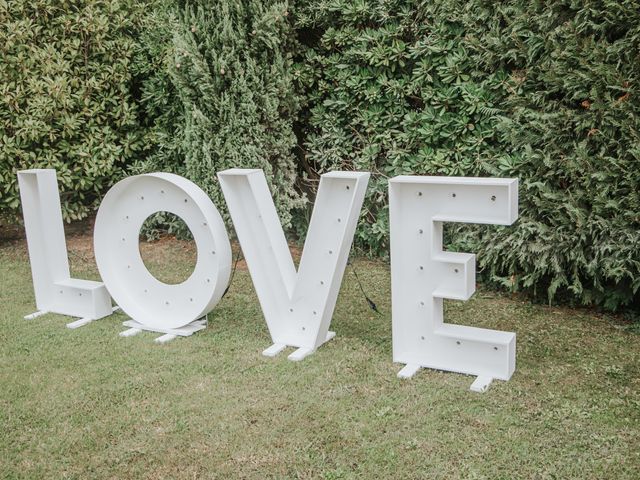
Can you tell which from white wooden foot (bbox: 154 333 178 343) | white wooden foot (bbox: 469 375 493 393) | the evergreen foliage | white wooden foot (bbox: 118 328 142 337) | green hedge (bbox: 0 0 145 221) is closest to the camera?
white wooden foot (bbox: 469 375 493 393)

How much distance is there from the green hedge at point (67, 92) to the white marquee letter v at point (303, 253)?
9.98ft

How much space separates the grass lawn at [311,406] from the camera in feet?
9.39

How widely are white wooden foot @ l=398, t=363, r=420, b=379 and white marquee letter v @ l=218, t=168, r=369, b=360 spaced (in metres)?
0.60

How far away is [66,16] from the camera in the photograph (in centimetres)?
636

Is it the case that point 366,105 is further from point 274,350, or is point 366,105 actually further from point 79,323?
point 79,323

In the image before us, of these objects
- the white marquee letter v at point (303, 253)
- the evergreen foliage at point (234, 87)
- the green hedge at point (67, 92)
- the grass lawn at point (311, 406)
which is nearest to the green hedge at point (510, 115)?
the evergreen foliage at point (234, 87)

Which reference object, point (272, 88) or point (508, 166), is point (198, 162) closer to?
point (272, 88)

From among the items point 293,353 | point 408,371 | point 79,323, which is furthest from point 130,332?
point 408,371

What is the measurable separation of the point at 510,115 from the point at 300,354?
2.38 m

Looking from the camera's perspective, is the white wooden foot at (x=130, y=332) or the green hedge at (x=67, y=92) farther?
the green hedge at (x=67, y=92)

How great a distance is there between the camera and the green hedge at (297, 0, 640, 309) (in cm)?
423

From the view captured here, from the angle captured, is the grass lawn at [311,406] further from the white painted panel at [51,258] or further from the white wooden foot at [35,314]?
the white painted panel at [51,258]

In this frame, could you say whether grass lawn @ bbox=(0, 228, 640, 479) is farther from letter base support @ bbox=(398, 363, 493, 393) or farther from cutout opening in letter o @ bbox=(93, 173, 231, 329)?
cutout opening in letter o @ bbox=(93, 173, 231, 329)

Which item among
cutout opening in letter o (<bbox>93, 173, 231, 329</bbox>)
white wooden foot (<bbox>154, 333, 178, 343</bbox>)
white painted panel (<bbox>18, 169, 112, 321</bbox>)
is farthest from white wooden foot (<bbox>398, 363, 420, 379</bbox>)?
white painted panel (<bbox>18, 169, 112, 321</bbox>)
